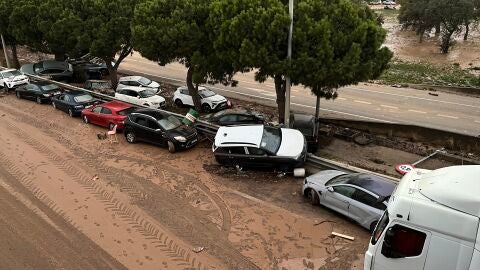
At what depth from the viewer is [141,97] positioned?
24906mm

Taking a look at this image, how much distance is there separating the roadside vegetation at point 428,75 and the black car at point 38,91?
2418 centimetres

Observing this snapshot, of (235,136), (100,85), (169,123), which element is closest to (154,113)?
(169,123)

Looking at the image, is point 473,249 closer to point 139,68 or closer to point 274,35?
point 274,35

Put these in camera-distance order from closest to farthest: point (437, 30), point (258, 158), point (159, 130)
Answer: point (258, 158) < point (159, 130) < point (437, 30)

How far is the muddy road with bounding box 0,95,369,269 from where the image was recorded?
1069cm

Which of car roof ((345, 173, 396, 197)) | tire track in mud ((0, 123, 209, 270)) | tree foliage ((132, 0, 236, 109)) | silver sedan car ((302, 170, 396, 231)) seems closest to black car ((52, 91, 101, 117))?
tree foliage ((132, 0, 236, 109))

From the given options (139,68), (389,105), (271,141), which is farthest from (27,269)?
(139,68)

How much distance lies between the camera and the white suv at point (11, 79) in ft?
87.2

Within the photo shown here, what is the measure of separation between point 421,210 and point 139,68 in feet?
112

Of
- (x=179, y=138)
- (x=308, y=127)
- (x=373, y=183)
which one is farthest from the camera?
(x=308, y=127)

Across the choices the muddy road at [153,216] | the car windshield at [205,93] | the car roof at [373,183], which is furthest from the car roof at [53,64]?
the car roof at [373,183]

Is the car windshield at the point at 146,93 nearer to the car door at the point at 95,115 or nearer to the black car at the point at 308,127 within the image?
the car door at the point at 95,115

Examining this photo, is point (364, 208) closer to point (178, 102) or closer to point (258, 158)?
point (258, 158)

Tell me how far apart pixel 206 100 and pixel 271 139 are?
9939mm
